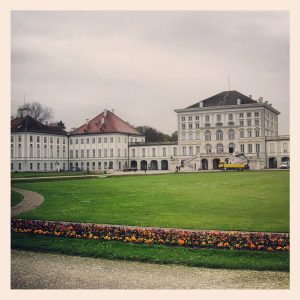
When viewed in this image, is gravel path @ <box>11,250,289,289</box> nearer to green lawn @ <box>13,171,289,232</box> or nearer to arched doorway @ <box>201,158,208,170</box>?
green lawn @ <box>13,171,289,232</box>

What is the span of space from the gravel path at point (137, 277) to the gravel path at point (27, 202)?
4.05 metres

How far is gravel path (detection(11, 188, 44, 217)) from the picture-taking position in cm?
1188

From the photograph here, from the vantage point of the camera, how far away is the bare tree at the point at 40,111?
11326 mm

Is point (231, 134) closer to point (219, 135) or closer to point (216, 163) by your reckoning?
point (219, 135)

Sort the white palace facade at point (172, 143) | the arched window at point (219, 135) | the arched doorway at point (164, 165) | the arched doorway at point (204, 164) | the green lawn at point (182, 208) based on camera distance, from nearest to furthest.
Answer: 1. the green lawn at point (182, 208)
2. the white palace facade at point (172, 143)
3. the arched window at point (219, 135)
4. the arched doorway at point (204, 164)
5. the arched doorway at point (164, 165)

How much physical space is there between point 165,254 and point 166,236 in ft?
2.71

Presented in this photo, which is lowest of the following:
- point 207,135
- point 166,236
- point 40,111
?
point 166,236

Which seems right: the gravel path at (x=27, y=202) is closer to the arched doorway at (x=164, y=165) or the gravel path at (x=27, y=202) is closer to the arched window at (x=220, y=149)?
the arched window at (x=220, y=149)

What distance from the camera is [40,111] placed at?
39.6ft

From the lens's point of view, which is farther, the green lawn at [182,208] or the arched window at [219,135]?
the arched window at [219,135]

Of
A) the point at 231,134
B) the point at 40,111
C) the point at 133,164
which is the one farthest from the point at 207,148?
the point at 40,111

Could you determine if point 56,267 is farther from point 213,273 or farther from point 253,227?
point 253,227

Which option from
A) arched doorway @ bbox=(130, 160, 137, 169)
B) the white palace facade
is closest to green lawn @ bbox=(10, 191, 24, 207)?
the white palace facade

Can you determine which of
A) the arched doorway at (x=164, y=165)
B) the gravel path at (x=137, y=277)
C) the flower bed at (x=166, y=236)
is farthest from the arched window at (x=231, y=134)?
the gravel path at (x=137, y=277)
